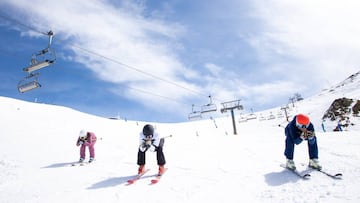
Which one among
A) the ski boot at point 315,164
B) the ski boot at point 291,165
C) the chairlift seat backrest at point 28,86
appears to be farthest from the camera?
the chairlift seat backrest at point 28,86

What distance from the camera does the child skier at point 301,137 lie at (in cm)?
617

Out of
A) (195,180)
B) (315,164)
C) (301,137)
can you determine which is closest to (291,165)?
(315,164)

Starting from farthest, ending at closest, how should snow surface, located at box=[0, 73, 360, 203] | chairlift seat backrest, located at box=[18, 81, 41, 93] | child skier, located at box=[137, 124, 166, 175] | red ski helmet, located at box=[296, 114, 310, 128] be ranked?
chairlift seat backrest, located at box=[18, 81, 41, 93]
child skier, located at box=[137, 124, 166, 175]
red ski helmet, located at box=[296, 114, 310, 128]
snow surface, located at box=[0, 73, 360, 203]

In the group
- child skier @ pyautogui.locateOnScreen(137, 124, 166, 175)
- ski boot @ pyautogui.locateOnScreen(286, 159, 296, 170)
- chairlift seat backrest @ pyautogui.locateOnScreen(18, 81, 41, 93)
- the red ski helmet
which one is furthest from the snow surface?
chairlift seat backrest @ pyautogui.locateOnScreen(18, 81, 41, 93)

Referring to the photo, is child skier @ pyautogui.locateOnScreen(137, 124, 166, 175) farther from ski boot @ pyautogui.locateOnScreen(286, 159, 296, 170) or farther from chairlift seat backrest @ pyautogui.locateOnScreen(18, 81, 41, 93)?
chairlift seat backrest @ pyautogui.locateOnScreen(18, 81, 41, 93)

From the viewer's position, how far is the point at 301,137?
6.33 metres

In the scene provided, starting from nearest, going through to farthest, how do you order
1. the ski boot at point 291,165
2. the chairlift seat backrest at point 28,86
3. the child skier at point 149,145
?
1. the ski boot at point 291,165
2. the child skier at point 149,145
3. the chairlift seat backrest at point 28,86

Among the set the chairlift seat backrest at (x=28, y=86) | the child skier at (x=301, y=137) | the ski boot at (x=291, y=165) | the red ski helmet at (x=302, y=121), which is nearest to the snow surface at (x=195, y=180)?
the ski boot at (x=291, y=165)

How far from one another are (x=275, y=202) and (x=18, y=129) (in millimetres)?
24525

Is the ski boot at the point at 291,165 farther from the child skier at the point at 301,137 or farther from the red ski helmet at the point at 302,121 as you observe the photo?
the red ski helmet at the point at 302,121

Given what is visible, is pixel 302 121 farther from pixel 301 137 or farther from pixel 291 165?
pixel 291 165

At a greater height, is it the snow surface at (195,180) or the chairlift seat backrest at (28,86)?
the chairlift seat backrest at (28,86)

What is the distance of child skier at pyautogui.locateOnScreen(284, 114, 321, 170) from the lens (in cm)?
617

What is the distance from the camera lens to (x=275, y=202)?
449cm
